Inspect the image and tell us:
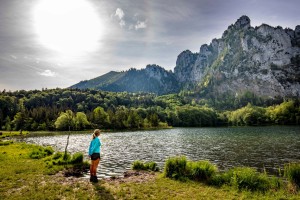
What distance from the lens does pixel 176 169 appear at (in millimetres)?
23625

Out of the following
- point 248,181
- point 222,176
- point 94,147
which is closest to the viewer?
point 248,181

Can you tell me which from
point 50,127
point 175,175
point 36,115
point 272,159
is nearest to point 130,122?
point 50,127

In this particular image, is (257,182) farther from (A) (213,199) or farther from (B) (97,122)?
(B) (97,122)

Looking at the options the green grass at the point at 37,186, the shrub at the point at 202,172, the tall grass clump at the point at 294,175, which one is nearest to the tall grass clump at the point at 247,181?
the shrub at the point at 202,172

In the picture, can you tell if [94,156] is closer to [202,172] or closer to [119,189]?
[119,189]

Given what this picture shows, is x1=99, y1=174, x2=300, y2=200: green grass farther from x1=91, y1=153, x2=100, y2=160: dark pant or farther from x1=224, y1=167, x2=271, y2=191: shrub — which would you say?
x1=91, y1=153, x2=100, y2=160: dark pant

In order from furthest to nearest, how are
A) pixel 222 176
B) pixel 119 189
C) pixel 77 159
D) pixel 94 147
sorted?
pixel 77 159 < pixel 222 176 < pixel 94 147 < pixel 119 189

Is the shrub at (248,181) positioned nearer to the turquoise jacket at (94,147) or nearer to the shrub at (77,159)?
the turquoise jacket at (94,147)

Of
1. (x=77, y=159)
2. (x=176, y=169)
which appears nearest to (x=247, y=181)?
(x=176, y=169)

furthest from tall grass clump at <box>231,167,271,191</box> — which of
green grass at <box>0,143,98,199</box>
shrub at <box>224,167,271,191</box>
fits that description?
green grass at <box>0,143,98,199</box>

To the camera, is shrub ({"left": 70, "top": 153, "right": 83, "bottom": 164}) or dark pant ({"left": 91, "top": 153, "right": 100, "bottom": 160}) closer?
dark pant ({"left": 91, "top": 153, "right": 100, "bottom": 160})

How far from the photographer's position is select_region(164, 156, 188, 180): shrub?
2289 centimetres

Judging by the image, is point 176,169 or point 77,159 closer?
point 176,169

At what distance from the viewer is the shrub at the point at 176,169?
75.1ft
